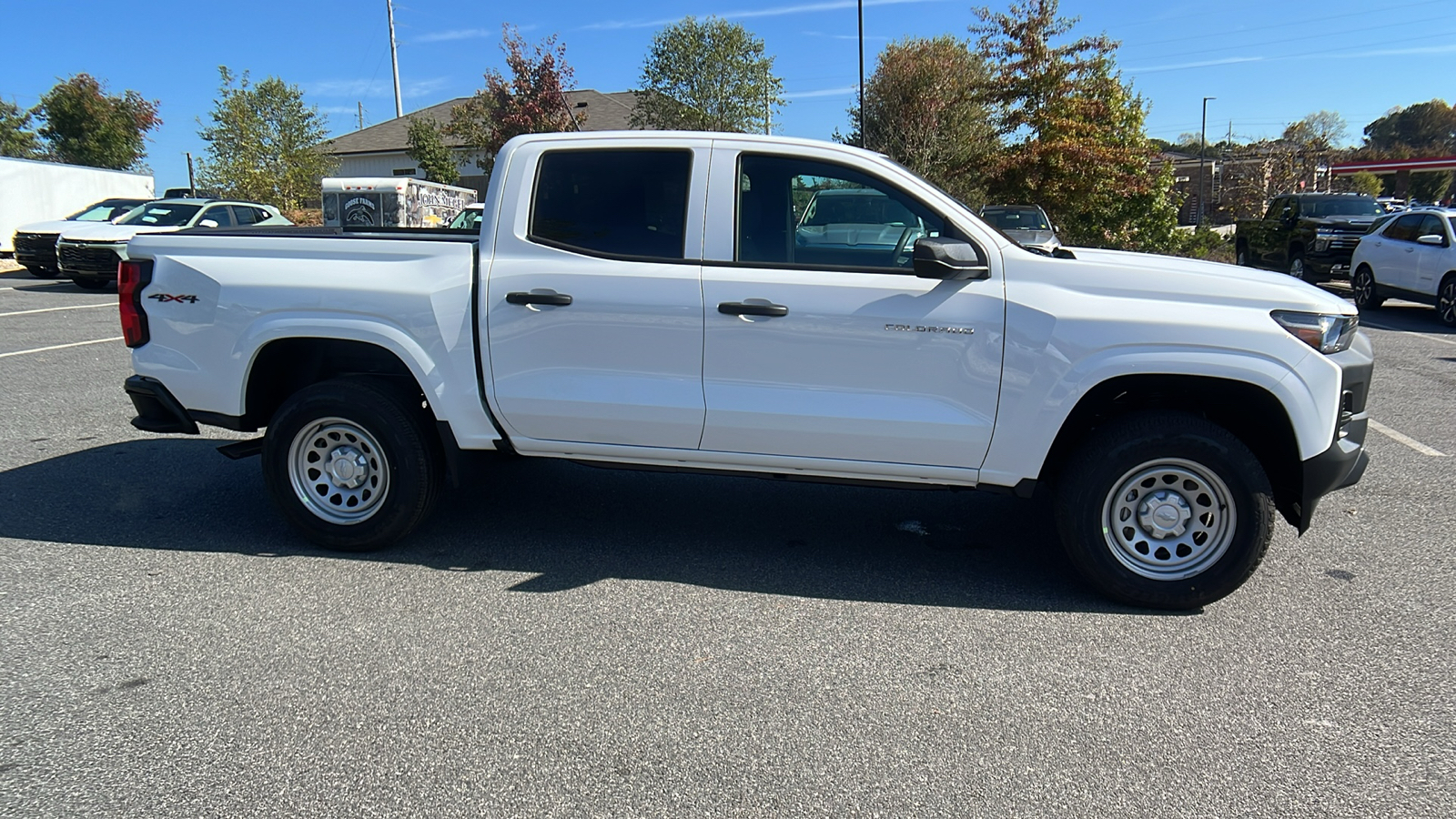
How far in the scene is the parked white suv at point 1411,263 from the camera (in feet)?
45.3

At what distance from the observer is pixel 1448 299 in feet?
45.4

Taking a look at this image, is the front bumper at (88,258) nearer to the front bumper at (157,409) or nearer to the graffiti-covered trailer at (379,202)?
the graffiti-covered trailer at (379,202)

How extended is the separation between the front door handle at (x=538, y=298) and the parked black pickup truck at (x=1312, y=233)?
17.4m

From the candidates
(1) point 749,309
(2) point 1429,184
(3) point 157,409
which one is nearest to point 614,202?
(1) point 749,309

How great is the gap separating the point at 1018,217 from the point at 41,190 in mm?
27980

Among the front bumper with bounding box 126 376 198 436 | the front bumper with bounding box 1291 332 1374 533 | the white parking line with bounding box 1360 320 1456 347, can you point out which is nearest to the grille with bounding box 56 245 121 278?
the front bumper with bounding box 126 376 198 436

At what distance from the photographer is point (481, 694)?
3555mm

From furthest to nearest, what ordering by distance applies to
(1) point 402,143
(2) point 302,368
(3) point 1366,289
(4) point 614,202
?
(1) point 402,143
(3) point 1366,289
(2) point 302,368
(4) point 614,202

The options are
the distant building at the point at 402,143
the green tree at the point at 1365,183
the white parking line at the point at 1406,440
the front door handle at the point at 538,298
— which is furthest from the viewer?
the green tree at the point at 1365,183

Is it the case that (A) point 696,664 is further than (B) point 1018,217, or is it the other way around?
(B) point 1018,217

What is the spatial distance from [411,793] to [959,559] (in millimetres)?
2931

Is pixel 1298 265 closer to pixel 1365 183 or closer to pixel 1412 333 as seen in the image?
pixel 1412 333

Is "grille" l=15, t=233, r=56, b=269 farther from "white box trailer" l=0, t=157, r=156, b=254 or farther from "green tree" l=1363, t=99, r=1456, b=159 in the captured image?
"green tree" l=1363, t=99, r=1456, b=159

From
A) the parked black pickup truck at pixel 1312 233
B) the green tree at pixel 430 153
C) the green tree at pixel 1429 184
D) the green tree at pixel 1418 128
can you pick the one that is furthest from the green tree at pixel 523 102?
the green tree at pixel 1418 128
